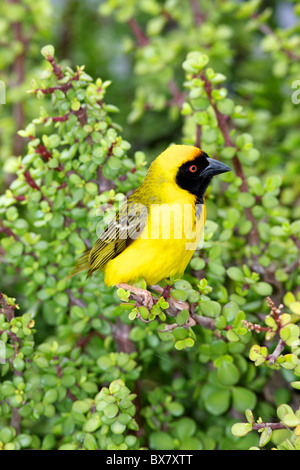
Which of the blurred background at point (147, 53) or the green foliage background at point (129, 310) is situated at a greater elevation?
the blurred background at point (147, 53)

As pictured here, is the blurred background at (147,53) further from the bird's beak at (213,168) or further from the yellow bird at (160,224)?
the bird's beak at (213,168)

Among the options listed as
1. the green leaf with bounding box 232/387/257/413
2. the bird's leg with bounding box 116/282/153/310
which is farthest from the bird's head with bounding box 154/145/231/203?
the green leaf with bounding box 232/387/257/413

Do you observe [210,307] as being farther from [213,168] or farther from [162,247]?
[213,168]

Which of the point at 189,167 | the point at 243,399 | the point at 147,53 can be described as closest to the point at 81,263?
the point at 189,167

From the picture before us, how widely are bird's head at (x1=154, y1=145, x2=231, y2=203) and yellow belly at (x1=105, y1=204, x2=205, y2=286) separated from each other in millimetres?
50

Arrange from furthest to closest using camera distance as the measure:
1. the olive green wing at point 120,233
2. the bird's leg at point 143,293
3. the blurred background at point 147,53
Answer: the blurred background at point 147,53, the olive green wing at point 120,233, the bird's leg at point 143,293

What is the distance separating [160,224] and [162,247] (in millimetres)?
41

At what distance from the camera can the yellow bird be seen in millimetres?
879

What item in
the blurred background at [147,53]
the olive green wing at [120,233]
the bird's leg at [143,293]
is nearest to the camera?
the bird's leg at [143,293]

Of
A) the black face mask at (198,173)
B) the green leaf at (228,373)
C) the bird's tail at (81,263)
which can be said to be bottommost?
the green leaf at (228,373)

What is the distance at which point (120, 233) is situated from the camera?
932 mm

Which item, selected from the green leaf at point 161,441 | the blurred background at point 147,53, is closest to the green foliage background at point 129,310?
the green leaf at point 161,441

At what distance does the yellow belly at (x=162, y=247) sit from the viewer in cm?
87
